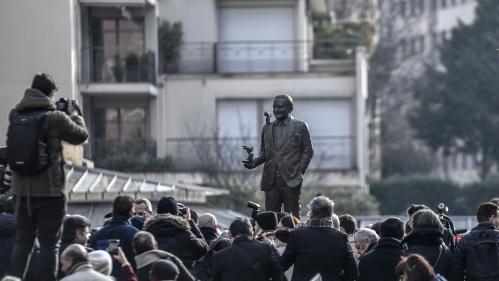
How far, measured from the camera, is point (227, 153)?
55.7 m

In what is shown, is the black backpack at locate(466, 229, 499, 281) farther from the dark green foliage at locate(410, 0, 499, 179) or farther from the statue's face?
the dark green foliage at locate(410, 0, 499, 179)

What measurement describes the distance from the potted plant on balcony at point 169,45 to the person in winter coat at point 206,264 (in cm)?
3562

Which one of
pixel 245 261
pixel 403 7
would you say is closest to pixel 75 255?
pixel 245 261

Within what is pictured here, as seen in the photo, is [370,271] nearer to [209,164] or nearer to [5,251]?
[5,251]

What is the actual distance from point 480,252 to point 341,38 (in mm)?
40824

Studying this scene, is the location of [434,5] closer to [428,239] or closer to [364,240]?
[364,240]

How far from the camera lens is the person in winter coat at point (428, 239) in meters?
19.2

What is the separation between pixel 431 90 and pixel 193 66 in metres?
32.9

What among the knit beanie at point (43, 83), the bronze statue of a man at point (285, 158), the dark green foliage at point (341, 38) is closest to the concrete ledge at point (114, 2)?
the dark green foliage at point (341, 38)

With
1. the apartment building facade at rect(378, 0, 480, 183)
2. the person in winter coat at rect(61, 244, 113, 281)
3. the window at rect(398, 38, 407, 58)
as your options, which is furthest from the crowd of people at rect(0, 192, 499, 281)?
the window at rect(398, 38, 407, 58)

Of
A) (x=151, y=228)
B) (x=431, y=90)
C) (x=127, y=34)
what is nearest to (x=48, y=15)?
(x=127, y=34)

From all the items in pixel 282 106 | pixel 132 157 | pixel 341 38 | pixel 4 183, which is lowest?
pixel 132 157

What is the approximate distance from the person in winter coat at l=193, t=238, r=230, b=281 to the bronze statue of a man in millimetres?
3226

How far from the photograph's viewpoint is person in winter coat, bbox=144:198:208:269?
62.5 feet
